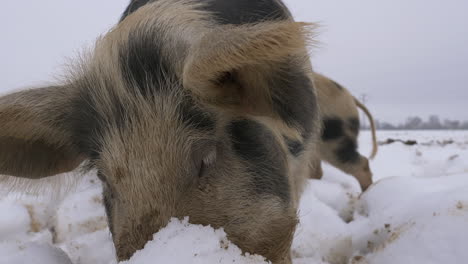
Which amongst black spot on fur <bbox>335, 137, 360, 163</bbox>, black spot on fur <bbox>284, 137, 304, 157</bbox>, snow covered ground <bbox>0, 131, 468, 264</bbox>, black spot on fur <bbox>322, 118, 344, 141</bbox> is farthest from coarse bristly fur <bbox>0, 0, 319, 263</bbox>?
black spot on fur <bbox>335, 137, 360, 163</bbox>

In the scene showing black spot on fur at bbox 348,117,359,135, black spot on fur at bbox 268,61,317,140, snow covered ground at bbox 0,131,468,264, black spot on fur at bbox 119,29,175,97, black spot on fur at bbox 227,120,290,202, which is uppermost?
black spot on fur at bbox 119,29,175,97

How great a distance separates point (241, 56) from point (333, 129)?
3.46m

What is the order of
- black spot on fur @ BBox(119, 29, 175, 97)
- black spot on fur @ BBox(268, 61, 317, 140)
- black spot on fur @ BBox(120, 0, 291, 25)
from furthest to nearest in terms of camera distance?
black spot on fur @ BBox(120, 0, 291, 25), black spot on fur @ BBox(119, 29, 175, 97), black spot on fur @ BBox(268, 61, 317, 140)

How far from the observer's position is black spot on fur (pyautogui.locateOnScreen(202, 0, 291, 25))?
219cm

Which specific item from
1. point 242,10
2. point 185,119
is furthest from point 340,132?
point 185,119

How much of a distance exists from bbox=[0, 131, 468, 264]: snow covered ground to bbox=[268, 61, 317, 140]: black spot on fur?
21.8 inches

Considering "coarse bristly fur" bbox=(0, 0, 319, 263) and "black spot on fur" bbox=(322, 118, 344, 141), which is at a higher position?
"coarse bristly fur" bbox=(0, 0, 319, 263)

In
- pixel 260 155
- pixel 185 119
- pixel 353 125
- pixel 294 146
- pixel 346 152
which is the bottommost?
pixel 346 152

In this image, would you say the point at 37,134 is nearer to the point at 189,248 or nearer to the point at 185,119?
the point at 185,119

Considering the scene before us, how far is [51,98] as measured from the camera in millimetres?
1841

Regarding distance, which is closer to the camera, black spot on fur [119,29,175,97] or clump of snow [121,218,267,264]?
clump of snow [121,218,267,264]

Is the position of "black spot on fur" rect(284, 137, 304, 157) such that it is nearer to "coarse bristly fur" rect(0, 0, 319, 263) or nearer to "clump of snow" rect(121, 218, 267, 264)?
"coarse bristly fur" rect(0, 0, 319, 263)

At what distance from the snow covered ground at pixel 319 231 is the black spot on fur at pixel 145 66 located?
0.57 metres

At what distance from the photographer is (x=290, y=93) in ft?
4.91
